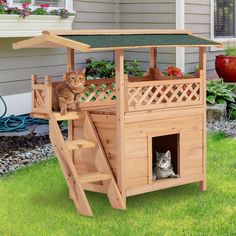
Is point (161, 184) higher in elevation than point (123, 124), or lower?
lower

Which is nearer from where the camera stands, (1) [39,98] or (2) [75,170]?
(2) [75,170]

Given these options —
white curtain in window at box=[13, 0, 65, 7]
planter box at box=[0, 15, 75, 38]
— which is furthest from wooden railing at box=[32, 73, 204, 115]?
white curtain in window at box=[13, 0, 65, 7]

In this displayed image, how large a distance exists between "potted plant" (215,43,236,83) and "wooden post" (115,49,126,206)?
21.9 feet

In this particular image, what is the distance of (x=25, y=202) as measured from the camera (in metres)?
5.78

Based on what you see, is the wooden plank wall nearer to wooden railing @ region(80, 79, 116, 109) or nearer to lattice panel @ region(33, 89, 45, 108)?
wooden railing @ region(80, 79, 116, 109)

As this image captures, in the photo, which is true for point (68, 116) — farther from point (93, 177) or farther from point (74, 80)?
point (93, 177)

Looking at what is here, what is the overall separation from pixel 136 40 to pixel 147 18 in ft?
20.2

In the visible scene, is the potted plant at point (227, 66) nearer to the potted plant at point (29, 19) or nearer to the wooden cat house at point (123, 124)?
the potted plant at point (29, 19)

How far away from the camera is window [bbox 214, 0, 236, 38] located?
42.9ft

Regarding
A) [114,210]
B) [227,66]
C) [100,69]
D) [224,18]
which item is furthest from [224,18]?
[114,210]

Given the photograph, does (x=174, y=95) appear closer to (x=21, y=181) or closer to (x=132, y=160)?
(x=132, y=160)

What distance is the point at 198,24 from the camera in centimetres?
1205

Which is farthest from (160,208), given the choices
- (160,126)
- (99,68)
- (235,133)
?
(99,68)

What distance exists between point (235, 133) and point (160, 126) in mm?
3493
